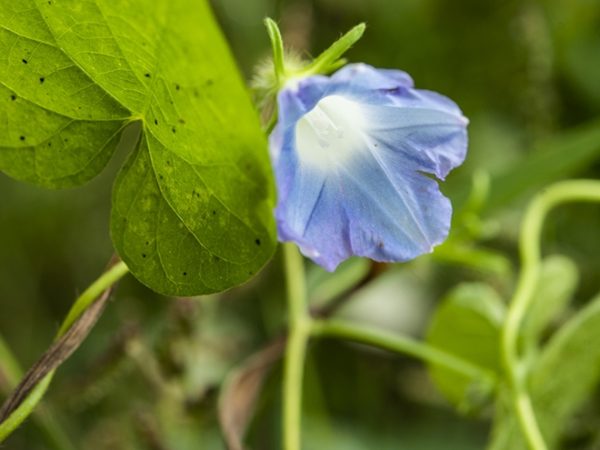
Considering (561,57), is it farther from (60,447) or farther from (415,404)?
(60,447)

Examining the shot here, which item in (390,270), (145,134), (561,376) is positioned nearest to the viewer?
(145,134)

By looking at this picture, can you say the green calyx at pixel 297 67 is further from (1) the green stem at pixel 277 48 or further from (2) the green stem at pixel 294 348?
(2) the green stem at pixel 294 348

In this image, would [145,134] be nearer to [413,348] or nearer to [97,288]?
[97,288]

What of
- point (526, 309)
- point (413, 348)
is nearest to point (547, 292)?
point (526, 309)

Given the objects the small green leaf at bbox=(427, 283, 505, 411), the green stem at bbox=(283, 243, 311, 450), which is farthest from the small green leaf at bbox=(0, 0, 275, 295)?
the small green leaf at bbox=(427, 283, 505, 411)

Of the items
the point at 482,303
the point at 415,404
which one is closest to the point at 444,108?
the point at 482,303
